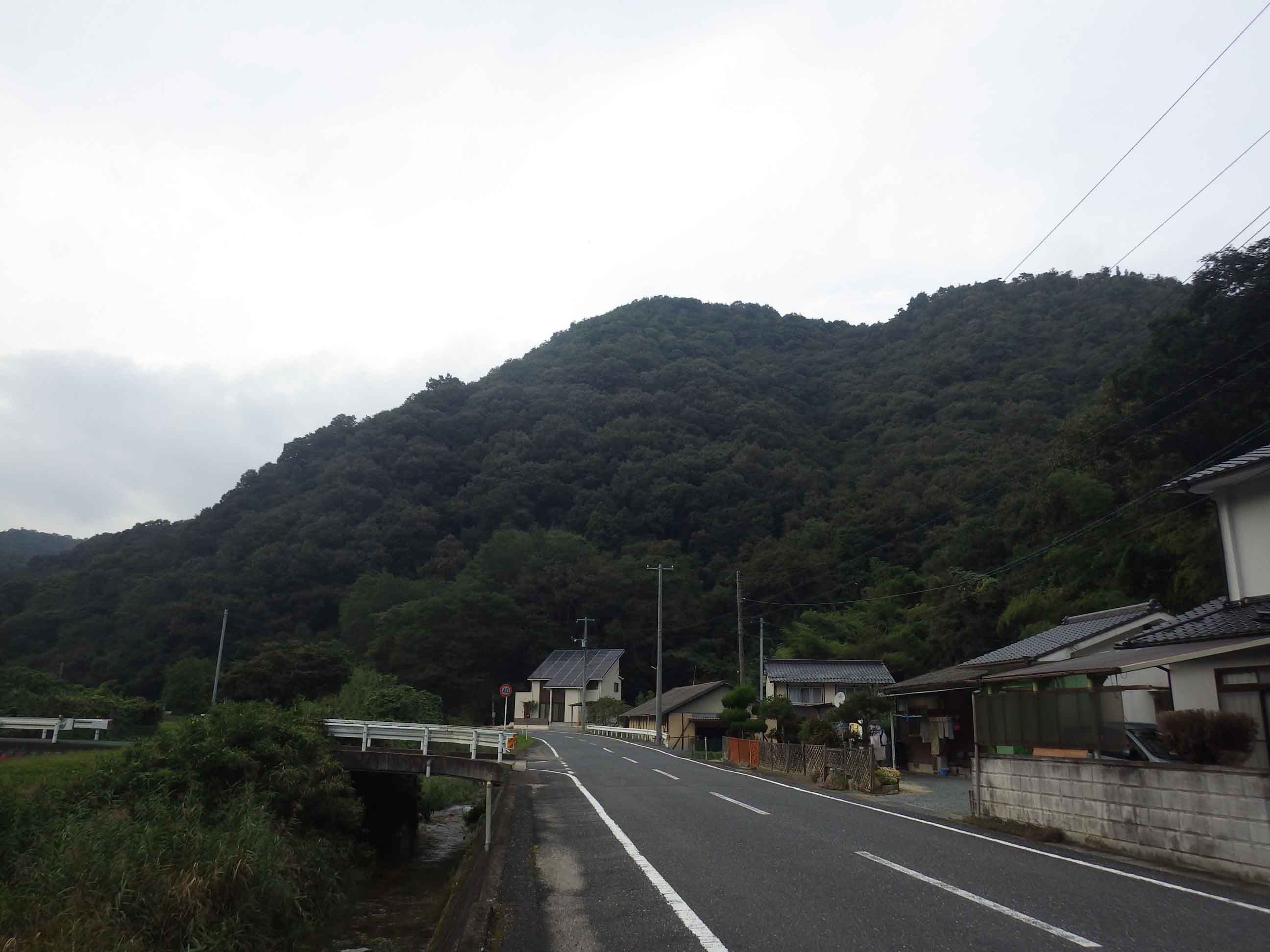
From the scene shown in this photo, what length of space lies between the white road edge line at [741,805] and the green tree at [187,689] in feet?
119

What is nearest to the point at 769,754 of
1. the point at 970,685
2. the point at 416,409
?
the point at 970,685

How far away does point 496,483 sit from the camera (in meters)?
84.3

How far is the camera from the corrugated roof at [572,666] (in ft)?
198

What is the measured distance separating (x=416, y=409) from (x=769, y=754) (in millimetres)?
75638

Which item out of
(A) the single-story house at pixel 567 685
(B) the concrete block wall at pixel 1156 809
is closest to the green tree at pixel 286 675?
(A) the single-story house at pixel 567 685

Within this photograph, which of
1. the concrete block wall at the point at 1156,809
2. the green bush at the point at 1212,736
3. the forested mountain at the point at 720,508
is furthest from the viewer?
the forested mountain at the point at 720,508

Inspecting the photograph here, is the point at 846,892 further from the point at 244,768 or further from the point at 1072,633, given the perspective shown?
the point at 1072,633

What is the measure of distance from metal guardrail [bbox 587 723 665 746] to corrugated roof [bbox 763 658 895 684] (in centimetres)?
648

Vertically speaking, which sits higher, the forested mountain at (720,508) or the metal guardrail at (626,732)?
the forested mountain at (720,508)

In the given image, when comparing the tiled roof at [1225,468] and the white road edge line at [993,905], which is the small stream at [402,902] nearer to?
the white road edge line at [993,905]

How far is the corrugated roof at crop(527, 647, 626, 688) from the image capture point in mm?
60344

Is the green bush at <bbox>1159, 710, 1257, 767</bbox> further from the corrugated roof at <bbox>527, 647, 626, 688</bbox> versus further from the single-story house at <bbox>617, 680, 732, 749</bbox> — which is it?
the corrugated roof at <bbox>527, 647, 626, 688</bbox>

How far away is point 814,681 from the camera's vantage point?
125ft

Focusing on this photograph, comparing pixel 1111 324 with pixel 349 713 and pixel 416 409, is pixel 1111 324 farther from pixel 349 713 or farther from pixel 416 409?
pixel 416 409
